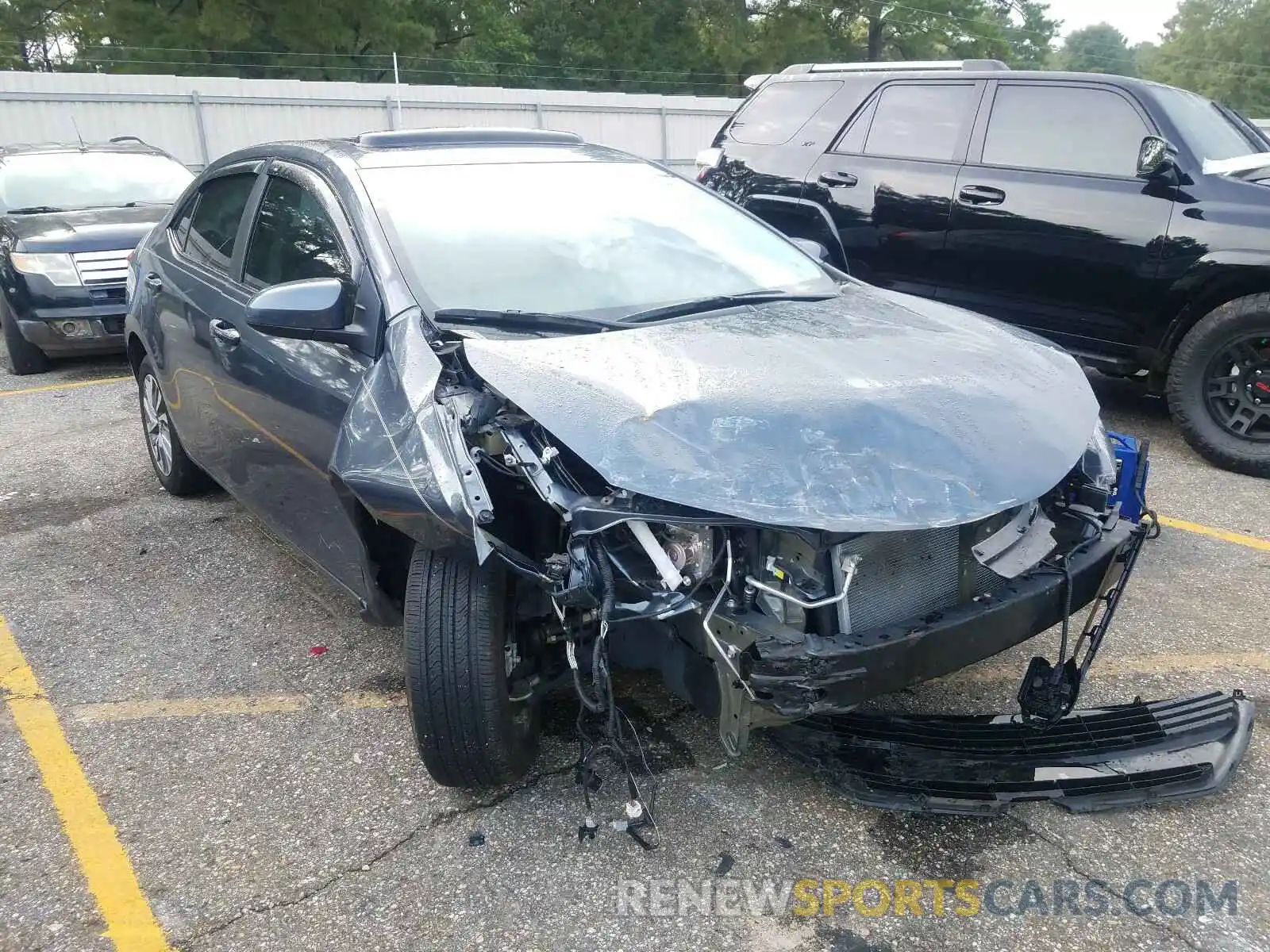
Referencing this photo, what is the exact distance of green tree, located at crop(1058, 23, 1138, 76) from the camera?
8856 centimetres

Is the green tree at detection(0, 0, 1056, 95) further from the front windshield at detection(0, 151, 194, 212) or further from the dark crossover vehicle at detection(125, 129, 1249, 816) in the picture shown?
the dark crossover vehicle at detection(125, 129, 1249, 816)

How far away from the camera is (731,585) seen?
7.46 feet

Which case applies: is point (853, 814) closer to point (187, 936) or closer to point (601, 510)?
point (601, 510)

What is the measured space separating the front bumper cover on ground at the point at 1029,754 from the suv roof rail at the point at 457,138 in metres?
2.38

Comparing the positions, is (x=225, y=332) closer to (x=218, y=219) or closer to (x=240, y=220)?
(x=240, y=220)

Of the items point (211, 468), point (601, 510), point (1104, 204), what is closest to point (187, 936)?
point (601, 510)

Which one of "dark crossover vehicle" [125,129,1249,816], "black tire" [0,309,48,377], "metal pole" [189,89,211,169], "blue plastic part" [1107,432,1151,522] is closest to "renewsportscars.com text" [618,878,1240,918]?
"dark crossover vehicle" [125,129,1249,816]

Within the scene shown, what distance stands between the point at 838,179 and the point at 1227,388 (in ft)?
8.38

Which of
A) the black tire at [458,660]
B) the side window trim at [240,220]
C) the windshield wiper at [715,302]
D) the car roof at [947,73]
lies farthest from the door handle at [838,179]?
the black tire at [458,660]

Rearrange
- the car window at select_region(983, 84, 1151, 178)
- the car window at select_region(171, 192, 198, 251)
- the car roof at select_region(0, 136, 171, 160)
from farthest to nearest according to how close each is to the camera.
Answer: the car roof at select_region(0, 136, 171, 160)
the car window at select_region(983, 84, 1151, 178)
the car window at select_region(171, 192, 198, 251)

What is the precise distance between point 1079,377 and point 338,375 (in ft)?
7.27

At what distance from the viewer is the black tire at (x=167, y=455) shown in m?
4.71

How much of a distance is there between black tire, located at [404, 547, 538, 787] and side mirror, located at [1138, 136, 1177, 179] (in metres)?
4.29

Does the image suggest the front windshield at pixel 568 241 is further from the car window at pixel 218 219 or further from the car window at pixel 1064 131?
the car window at pixel 1064 131
